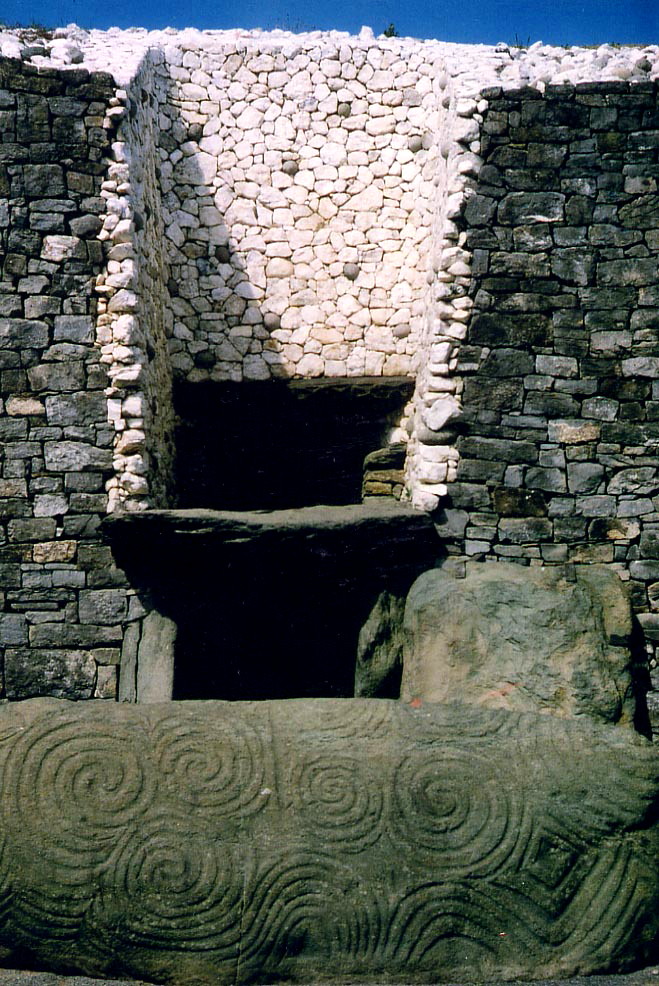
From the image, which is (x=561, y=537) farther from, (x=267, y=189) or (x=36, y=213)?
(x=36, y=213)

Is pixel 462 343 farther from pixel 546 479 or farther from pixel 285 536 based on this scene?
pixel 285 536

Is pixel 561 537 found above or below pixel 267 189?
below

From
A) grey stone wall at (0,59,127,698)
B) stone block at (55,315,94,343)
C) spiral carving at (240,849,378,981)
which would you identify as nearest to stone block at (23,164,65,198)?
grey stone wall at (0,59,127,698)

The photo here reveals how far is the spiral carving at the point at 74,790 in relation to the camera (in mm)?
3479

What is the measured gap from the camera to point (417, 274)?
6781 millimetres

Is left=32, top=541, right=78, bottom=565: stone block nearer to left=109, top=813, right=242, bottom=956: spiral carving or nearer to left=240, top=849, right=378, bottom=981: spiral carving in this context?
left=109, top=813, right=242, bottom=956: spiral carving

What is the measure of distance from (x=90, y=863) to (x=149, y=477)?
2930 millimetres

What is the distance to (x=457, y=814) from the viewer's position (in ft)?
11.8

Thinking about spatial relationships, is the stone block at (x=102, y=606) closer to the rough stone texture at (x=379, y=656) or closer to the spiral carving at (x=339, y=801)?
the rough stone texture at (x=379, y=656)

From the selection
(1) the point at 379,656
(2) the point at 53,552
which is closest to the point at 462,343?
(1) the point at 379,656

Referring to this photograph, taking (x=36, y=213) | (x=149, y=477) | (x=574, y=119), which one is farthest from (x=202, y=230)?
(x=574, y=119)

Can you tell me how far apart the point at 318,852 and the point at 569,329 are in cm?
378

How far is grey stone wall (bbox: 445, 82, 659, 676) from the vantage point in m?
5.66

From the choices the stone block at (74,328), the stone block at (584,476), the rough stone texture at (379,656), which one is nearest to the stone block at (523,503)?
the stone block at (584,476)
